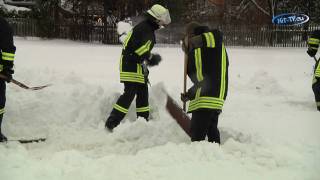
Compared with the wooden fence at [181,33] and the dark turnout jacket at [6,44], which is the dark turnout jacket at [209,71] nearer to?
the dark turnout jacket at [6,44]

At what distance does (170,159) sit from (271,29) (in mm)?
20355

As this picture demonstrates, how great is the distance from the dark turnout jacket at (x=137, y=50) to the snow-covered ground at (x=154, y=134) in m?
0.70

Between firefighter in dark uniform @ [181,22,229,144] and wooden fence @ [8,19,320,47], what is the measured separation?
18028mm

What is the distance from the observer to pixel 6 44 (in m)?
6.01

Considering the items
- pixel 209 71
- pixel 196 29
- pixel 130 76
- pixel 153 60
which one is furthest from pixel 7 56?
pixel 209 71

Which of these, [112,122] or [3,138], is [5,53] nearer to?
[3,138]

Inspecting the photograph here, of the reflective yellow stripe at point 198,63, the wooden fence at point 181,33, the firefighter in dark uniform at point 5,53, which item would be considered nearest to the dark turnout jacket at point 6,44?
the firefighter in dark uniform at point 5,53

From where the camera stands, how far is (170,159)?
4.50 m

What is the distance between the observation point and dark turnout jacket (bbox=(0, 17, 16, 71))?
597 cm

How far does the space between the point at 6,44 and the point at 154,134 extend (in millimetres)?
2093

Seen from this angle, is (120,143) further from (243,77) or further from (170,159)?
(243,77)

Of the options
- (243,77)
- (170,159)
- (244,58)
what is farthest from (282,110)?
(244,58)

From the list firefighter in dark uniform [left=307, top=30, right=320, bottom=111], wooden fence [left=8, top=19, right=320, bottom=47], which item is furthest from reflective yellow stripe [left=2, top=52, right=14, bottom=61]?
wooden fence [left=8, top=19, right=320, bottom=47]

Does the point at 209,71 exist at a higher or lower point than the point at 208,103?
higher
